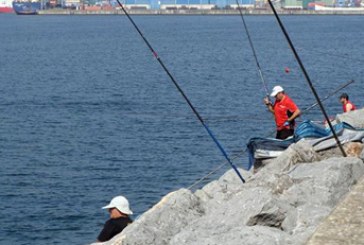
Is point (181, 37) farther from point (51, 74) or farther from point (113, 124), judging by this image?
point (113, 124)

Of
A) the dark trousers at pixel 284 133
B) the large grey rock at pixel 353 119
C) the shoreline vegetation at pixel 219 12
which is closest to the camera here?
the dark trousers at pixel 284 133

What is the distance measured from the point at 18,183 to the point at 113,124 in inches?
385

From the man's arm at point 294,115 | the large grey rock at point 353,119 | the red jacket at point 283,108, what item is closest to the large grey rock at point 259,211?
the man's arm at point 294,115

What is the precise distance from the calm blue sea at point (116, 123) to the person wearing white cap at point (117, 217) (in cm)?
653

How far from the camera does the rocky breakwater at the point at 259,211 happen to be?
815 centimetres

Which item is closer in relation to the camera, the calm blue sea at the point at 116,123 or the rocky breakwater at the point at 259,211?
the rocky breakwater at the point at 259,211

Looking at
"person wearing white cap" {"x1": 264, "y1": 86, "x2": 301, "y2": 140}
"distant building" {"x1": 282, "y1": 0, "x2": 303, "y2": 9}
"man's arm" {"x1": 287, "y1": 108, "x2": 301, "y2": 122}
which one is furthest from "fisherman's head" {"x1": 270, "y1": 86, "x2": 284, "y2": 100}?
"distant building" {"x1": 282, "y1": 0, "x2": 303, "y2": 9}

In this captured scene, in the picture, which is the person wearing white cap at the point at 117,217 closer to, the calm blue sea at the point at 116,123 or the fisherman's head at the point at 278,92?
the fisherman's head at the point at 278,92

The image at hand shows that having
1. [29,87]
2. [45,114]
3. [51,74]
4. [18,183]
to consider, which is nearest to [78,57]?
[51,74]

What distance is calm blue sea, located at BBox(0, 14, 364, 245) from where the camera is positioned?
19281mm

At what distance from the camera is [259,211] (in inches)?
345

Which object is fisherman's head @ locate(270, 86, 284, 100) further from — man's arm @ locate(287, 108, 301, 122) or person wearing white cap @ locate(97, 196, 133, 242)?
person wearing white cap @ locate(97, 196, 133, 242)

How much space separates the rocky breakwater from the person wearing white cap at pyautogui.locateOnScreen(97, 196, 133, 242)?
29 cm

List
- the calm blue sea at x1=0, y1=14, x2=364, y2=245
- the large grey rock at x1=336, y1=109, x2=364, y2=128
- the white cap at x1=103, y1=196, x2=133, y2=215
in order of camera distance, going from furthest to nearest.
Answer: the calm blue sea at x1=0, y1=14, x2=364, y2=245 < the large grey rock at x1=336, y1=109, x2=364, y2=128 < the white cap at x1=103, y1=196, x2=133, y2=215
